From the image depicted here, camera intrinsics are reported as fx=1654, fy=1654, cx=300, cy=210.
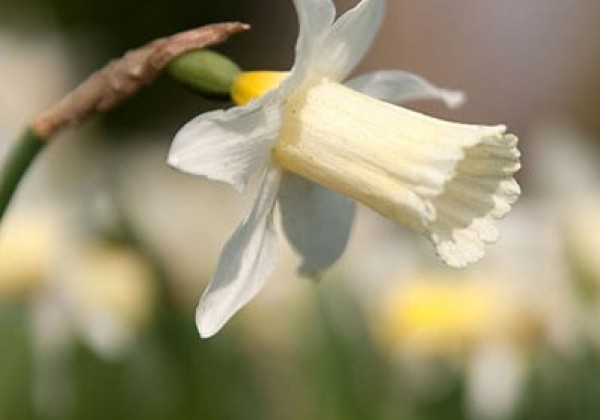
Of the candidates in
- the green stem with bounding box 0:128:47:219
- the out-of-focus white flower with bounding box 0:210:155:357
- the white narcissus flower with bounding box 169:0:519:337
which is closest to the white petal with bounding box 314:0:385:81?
the white narcissus flower with bounding box 169:0:519:337

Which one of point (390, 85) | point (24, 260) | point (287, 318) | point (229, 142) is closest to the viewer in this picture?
point (229, 142)

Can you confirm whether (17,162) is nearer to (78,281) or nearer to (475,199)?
(475,199)

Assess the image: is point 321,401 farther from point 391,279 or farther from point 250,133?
point 250,133

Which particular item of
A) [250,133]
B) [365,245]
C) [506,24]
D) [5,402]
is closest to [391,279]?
[365,245]

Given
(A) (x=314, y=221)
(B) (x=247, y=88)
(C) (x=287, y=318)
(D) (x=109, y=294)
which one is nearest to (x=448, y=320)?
(C) (x=287, y=318)

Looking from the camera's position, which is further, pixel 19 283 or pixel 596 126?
pixel 596 126

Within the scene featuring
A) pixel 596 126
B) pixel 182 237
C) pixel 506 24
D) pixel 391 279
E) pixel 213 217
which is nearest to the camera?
pixel 391 279
